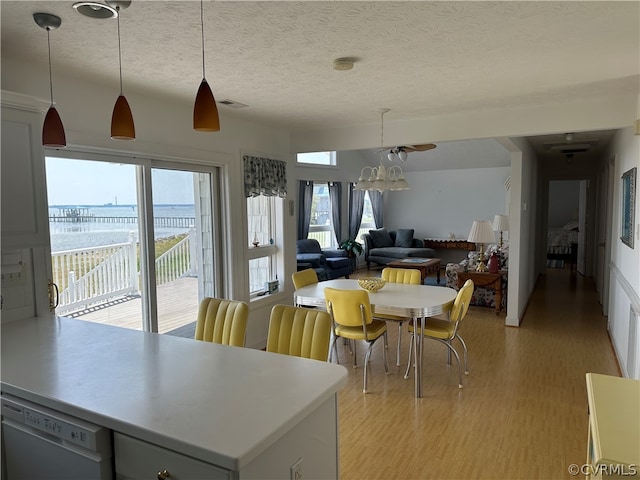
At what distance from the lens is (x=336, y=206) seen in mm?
10031

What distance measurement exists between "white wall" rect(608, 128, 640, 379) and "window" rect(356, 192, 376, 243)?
249 inches

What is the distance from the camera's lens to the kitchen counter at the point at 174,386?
1.25 m

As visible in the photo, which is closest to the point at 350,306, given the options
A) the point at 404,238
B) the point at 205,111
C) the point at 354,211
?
the point at 205,111

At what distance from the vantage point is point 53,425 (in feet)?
4.80

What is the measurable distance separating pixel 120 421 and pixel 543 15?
90.2 inches

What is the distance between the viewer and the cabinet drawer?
1189 millimetres

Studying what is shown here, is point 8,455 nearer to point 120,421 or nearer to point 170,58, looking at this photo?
point 120,421

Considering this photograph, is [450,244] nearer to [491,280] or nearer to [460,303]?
[491,280]

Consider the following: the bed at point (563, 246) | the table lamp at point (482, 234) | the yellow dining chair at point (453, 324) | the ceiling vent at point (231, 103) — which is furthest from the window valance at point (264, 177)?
the bed at point (563, 246)

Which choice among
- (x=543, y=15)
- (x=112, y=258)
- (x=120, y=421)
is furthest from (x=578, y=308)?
(x=120, y=421)

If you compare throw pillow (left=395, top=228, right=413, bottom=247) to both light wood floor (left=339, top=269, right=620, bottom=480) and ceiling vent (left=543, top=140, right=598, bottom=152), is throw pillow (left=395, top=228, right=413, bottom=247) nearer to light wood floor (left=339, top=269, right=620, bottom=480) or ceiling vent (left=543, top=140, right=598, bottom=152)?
ceiling vent (left=543, top=140, right=598, bottom=152)

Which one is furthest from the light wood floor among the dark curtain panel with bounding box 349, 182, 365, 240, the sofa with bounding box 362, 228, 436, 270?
the dark curtain panel with bounding box 349, 182, 365, 240

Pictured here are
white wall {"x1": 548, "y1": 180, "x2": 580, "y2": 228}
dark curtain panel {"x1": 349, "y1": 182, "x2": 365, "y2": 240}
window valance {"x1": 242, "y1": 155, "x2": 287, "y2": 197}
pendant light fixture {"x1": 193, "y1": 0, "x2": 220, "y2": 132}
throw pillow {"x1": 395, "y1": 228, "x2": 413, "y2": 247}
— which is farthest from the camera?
white wall {"x1": 548, "y1": 180, "x2": 580, "y2": 228}

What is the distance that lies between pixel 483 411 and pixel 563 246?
929 centimetres
